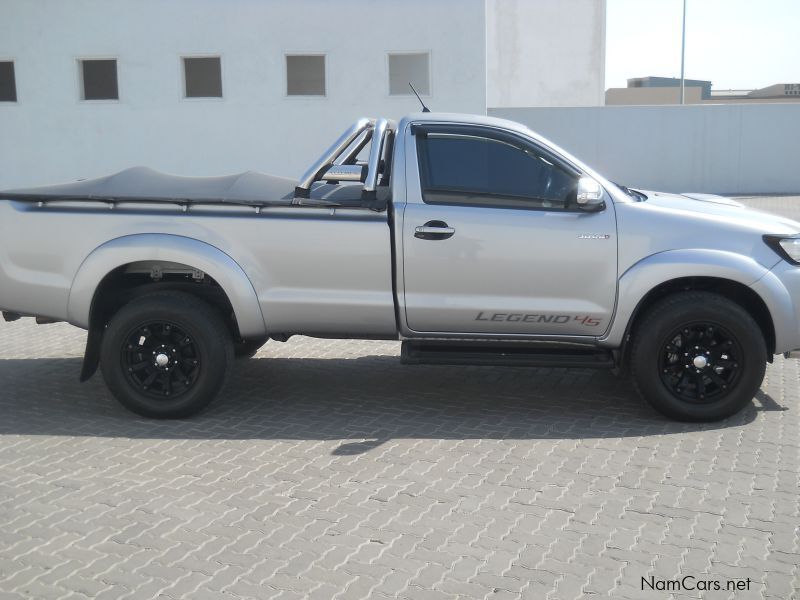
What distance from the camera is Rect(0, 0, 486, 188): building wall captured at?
1889cm

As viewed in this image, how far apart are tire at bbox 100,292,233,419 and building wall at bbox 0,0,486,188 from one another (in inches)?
534

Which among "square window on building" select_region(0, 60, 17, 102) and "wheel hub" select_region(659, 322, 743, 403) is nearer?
"wheel hub" select_region(659, 322, 743, 403)

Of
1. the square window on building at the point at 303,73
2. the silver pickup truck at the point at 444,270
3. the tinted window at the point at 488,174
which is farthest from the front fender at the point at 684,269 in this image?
the square window on building at the point at 303,73

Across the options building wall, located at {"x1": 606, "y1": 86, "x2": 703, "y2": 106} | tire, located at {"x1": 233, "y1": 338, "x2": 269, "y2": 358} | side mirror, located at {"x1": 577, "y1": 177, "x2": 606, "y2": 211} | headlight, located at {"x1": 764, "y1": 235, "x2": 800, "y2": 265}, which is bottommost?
tire, located at {"x1": 233, "y1": 338, "x2": 269, "y2": 358}

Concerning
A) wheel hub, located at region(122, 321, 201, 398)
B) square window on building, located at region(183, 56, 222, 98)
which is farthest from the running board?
square window on building, located at region(183, 56, 222, 98)

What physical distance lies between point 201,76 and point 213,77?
0.81ft

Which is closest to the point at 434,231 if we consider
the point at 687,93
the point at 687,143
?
the point at 687,143

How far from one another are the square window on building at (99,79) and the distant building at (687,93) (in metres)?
36.1

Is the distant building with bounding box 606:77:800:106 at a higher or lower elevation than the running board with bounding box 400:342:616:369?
higher

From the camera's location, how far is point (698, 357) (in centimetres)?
602

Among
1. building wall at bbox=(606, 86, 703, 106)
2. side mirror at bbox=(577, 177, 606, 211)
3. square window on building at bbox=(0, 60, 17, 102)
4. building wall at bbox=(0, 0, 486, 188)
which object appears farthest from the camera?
building wall at bbox=(606, 86, 703, 106)

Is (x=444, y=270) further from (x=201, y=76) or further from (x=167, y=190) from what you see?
(x=201, y=76)

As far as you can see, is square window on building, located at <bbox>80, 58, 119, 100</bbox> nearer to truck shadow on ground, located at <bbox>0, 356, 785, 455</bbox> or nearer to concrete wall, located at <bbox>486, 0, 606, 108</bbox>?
truck shadow on ground, located at <bbox>0, 356, 785, 455</bbox>

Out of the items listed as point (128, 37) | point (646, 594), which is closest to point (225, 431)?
point (646, 594)
